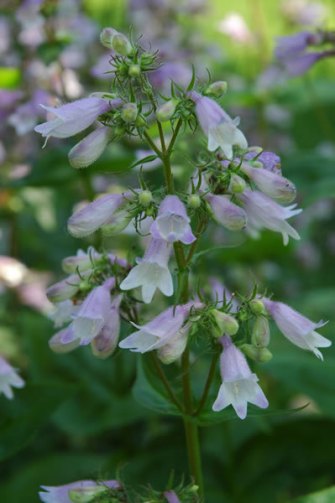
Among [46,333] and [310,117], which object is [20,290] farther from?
[310,117]

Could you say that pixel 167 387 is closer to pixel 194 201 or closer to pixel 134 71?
pixel 194 201

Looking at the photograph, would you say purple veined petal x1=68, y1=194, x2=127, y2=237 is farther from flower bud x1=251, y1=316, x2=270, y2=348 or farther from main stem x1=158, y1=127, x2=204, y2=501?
flower bud x1=251, y1=316, x2=270, y2=348

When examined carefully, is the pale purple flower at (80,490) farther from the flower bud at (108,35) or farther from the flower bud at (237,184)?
the flower bud at (108,35)

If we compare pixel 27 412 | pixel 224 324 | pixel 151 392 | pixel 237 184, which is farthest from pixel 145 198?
pixel 27 412

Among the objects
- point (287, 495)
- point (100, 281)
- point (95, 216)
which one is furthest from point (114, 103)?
point (287, 495)

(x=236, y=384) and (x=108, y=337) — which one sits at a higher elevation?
(x=108, y=337)

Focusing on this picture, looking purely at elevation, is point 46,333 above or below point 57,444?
above
